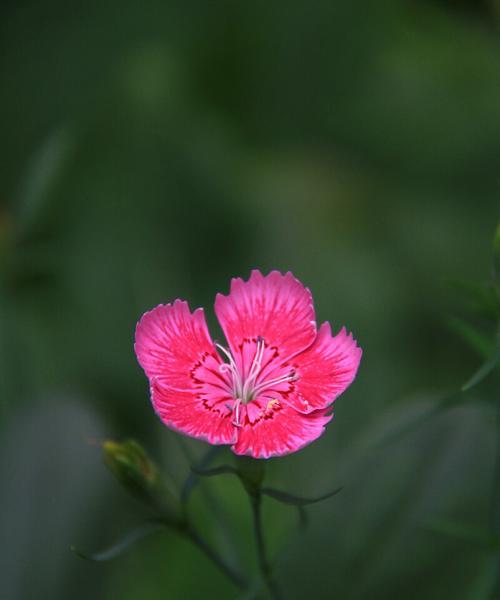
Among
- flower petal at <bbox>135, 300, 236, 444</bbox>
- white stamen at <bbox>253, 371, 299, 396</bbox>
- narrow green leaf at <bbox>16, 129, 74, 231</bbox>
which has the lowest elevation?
white stamen at <bbox>253, 371, 299, 396</bbox>

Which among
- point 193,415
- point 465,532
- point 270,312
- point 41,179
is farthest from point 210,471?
point 41,179

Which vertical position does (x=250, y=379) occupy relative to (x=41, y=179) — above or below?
below

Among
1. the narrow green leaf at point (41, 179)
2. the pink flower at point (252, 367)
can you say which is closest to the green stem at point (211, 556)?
the pink flower at point (252, 367)

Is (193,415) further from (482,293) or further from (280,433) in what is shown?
(482,293)

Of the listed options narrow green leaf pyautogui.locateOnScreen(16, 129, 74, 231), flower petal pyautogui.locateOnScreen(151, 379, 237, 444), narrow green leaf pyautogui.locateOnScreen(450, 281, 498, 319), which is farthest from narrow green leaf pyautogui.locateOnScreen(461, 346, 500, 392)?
narrow green leaf pyautogui.locateOnScreen(16, 129, 74, 231)

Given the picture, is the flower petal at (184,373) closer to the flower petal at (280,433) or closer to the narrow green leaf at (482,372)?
the flower petal at (280,433)

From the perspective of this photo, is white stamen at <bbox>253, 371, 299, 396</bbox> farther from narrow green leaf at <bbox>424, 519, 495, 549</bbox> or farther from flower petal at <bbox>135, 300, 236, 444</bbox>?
narrow green leaf at <bbox>424, 519, 495, 549</bbox>
